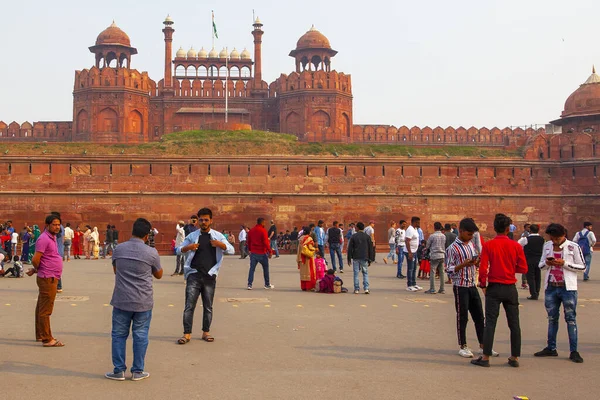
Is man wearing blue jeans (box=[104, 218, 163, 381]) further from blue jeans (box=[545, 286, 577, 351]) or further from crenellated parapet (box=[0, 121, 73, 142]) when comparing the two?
crenellated parapet (box=[0, 121, 73, 142])

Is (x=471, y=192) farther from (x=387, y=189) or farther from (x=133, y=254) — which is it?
(x=133, y=254)

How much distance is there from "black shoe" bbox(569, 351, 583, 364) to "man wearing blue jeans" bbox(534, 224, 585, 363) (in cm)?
2

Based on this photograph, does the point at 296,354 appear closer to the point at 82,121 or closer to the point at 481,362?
the point at 481,362

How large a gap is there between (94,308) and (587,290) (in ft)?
25.1

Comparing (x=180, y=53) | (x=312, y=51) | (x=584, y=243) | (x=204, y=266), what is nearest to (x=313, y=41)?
(x=312, y=51)

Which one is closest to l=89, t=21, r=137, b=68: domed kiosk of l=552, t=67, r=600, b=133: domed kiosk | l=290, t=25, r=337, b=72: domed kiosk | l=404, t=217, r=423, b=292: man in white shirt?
l=290, t=25, r=337, b=72: domed kiosk

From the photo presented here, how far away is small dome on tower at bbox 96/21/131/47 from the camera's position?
37969 millimetres

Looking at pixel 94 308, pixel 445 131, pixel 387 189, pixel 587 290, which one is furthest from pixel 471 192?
pixel 94 308

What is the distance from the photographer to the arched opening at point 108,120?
35688 millimetres

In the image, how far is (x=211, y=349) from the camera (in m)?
6.25

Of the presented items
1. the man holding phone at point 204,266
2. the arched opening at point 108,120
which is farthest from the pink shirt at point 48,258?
the arched opening at point 108,120

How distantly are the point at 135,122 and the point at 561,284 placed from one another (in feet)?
108

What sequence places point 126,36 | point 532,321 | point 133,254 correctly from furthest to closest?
point 126,36 → point 532,321 → point 133,254

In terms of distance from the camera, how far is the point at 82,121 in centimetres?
3622
